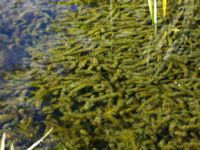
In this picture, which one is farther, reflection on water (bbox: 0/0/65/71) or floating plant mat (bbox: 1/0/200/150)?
reflection on water (bbox: 0/0/65/71)

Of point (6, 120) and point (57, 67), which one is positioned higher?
point (57, 67)

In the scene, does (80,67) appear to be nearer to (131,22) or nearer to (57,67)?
(57,67)

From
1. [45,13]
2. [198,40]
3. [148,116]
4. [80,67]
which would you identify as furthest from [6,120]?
[198,40]

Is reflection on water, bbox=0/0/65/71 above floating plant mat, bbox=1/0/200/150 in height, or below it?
above

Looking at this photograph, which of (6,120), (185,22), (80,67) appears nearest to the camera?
(6,120)

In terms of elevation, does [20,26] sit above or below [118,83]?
above

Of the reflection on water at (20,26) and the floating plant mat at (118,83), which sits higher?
the reflection on water at (20,26)

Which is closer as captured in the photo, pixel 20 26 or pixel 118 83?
pixel 118 83

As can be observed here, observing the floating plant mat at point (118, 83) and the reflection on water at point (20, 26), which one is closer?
the floating plant mat at point (118, 83)
